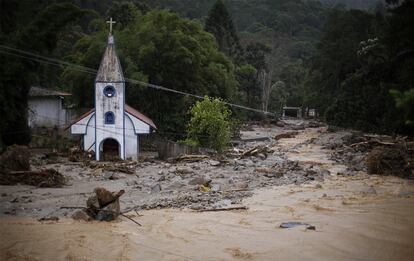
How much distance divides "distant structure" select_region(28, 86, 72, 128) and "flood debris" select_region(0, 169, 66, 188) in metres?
19.9

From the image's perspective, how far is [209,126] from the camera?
3341 cm

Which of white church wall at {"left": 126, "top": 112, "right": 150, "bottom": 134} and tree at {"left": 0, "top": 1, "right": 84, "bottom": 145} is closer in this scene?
tree at {"left": 0, "top": 1, "right": 84, "bottom": 145}

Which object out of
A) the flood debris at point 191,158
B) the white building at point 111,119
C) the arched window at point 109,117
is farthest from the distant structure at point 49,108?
the flood debris at point 191,158

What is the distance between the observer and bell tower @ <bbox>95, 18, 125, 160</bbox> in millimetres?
31594

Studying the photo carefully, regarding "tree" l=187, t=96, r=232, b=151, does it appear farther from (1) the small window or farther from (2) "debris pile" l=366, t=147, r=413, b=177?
(2) "debris pile" l=366, t=147, r=413, b=177

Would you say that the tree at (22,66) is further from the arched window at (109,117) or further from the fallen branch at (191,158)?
the fallen branch at (191,158)

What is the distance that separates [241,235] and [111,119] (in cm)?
2077

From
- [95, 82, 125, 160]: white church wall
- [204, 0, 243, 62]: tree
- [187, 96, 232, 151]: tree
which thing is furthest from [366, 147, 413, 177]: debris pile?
[204, 0, 243, 62]: tree

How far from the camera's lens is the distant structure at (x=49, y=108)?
3944 cm

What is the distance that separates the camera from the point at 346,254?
→ 36.1ft

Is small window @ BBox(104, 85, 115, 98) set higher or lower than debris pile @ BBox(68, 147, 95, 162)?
higher

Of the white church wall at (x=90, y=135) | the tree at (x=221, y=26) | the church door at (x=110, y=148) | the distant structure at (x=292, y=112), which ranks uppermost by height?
the tree at (x=221, y=26)

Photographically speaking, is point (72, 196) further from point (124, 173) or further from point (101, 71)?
point (101, 71)

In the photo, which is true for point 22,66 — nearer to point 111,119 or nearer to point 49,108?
point 111,119
